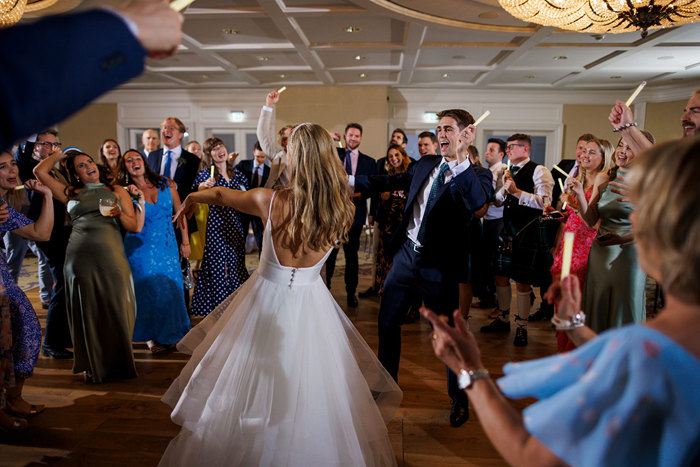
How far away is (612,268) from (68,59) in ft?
8.69

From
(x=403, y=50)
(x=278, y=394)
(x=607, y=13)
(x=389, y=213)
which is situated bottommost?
(x=278, y=394)

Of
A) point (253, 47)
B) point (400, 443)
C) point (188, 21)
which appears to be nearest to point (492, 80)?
point (253, 47)

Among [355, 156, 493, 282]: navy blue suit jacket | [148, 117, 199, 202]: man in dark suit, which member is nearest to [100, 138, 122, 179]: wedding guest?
[148, 117, 199, 202]: man in dark suit

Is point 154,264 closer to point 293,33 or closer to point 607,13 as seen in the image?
point 607,13

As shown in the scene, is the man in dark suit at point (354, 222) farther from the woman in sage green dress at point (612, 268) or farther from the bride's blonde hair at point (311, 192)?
the bride's blonde hair at point (311, 192)

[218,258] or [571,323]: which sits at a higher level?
[571,323]

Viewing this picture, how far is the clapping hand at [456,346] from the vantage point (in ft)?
2.68

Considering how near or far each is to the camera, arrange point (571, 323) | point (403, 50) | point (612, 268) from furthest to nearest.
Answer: point (403, 50)
point (612, 268)
point (571, 323)

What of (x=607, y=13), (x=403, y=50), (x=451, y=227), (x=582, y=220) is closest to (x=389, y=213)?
(x=582, y=220)

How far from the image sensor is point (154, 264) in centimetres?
313

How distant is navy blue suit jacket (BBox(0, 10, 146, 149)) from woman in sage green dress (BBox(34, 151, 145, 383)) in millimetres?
2313

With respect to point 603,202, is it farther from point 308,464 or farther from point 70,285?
point 70,285

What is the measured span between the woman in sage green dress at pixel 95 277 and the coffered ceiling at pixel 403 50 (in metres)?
3.18

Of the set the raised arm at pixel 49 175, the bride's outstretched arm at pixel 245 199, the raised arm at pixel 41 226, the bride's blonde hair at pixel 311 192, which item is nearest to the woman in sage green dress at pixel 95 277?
the raised arm at pixel 49 175
